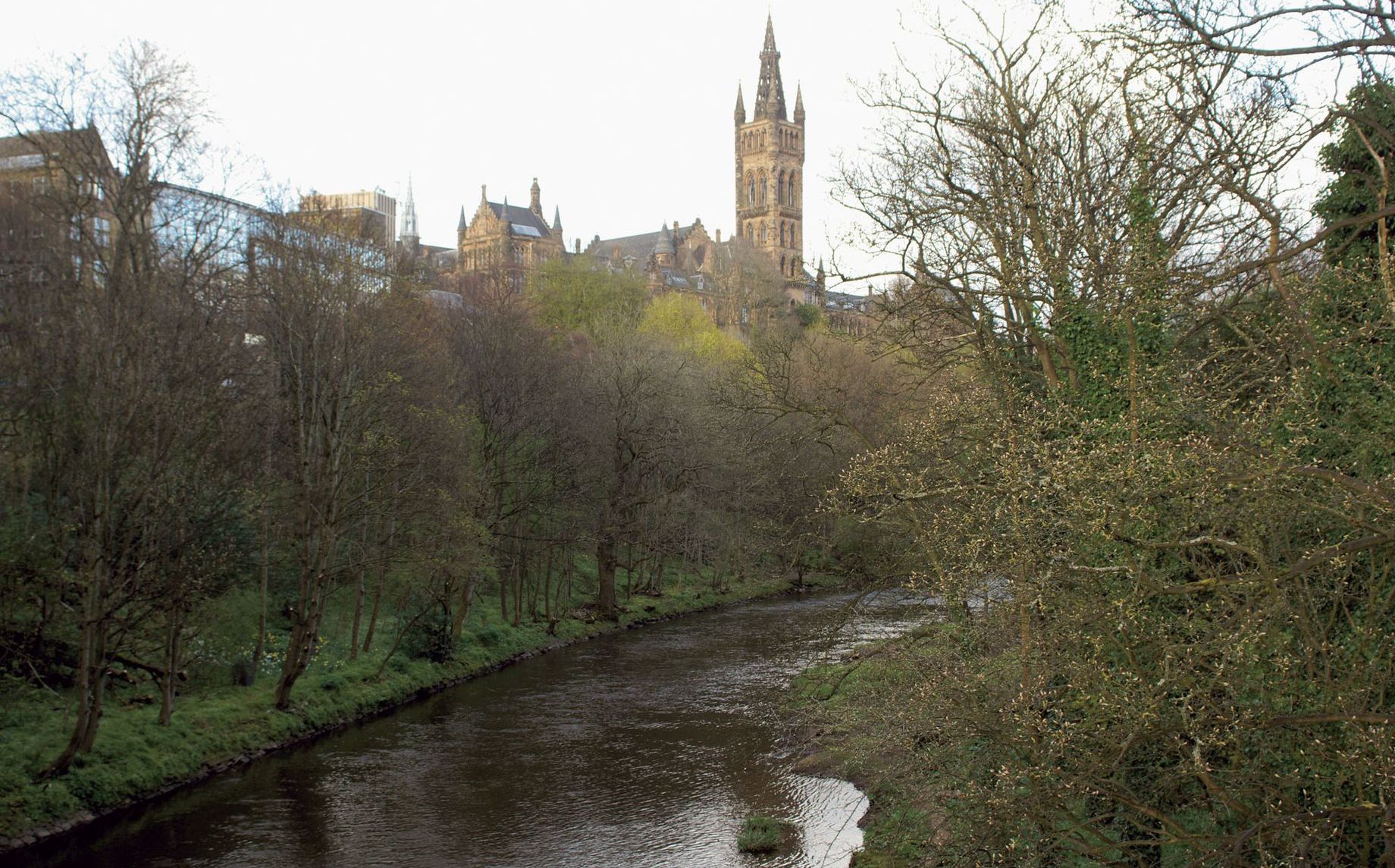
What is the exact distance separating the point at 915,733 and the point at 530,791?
1155 cm

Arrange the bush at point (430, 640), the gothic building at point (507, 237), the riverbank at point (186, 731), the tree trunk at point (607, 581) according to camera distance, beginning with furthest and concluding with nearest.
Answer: the gothic building at point (507, 237), the tree trunk at point (607, 581), the bush at point (430, 640), the riverbank at point (186, 731)

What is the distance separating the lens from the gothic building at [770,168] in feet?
418

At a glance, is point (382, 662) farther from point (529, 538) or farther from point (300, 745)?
point (529, 538)

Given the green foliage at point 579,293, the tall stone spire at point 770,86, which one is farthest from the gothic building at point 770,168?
the green foliage at point 579,293

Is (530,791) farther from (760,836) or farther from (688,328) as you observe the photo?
(688,328)

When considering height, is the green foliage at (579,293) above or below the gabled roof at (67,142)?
above

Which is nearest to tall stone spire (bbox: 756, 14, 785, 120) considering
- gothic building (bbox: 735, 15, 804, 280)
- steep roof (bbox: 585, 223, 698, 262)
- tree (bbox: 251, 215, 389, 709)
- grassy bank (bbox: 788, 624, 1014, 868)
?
gothic building (bbox: 735, 15, 804, 280)

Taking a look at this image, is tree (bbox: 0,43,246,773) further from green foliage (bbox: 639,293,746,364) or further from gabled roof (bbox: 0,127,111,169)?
green foliage (bbox: 639,293,746,364)

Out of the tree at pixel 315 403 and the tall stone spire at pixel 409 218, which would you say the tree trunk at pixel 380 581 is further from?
the tall stone spire at pixel 409 218

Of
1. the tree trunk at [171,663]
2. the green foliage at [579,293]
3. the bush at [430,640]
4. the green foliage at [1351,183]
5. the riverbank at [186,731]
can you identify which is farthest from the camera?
the green foliage at [579,293]

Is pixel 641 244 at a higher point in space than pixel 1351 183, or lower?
higher

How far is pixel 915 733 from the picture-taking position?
38.5 feet

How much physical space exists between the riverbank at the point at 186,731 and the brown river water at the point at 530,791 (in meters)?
0.47

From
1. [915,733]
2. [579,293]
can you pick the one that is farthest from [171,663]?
[579,293]
